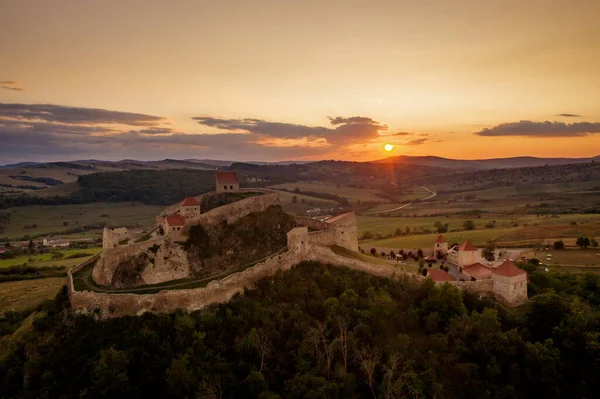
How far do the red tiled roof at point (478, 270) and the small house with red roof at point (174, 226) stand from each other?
102 feet

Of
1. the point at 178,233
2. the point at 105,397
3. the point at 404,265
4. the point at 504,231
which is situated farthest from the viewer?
the point at 504,231

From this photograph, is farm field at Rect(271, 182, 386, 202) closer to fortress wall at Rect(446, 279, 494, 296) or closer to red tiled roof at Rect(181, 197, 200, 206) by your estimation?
red tiled roof at Rect(181, 197, 200, 206)

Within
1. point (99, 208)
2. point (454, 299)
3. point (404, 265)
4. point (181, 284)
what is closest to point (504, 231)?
point (404, 265)

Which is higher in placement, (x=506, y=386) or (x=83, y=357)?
(x=83, y=357)

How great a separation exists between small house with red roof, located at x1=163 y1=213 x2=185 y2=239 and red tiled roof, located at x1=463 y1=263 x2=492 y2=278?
102 ft

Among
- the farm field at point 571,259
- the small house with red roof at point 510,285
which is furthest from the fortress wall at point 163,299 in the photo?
the farm field at point 571,259

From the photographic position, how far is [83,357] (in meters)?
34.1

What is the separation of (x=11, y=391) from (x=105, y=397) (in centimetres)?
880

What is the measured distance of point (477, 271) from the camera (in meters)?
47.3

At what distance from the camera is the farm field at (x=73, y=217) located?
130m

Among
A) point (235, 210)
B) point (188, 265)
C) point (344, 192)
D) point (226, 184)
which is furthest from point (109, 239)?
point (344, 192)

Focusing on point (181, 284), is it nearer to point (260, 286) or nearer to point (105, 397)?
point (260, 286)

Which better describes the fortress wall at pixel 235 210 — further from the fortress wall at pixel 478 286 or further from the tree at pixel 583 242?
the tree at pixel 583 242

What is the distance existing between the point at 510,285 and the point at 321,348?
1979 cm
